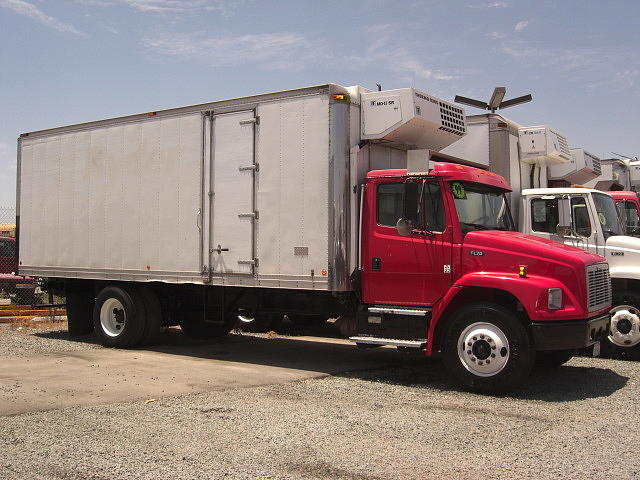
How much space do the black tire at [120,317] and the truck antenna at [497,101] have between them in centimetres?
692

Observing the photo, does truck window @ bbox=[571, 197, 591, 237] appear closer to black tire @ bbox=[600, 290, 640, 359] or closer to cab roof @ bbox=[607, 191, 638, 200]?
black tire @ bbox=[600, 290, 640, 359]

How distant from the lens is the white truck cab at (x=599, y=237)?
9.85m

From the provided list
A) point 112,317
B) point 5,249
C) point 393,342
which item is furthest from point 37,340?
point 5,249

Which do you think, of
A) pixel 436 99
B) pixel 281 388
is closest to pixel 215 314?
pixel 281 388

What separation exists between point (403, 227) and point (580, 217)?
11.2 feet

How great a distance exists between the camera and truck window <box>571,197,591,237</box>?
33.0ft

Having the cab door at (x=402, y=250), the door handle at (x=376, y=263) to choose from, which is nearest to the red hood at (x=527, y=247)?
the cab door at (x=402, y=250)

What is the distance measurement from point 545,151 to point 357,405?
6.09m

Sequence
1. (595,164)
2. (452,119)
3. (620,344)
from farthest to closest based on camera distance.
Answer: (595,164)
(620,344)
(452,119)

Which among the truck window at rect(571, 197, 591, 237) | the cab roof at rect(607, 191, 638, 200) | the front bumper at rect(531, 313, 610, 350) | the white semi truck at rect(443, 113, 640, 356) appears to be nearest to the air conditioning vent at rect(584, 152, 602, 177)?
the cab roof at rect(607, 191, 638, 200)

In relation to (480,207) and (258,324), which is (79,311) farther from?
(480,207)

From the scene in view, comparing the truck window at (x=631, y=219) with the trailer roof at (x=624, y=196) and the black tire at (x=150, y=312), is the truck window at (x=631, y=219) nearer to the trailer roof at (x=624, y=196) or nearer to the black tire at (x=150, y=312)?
the trailer roof at (x=624, y=196)

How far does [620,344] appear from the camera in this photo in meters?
9.91

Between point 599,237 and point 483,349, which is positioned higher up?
point 599,237
